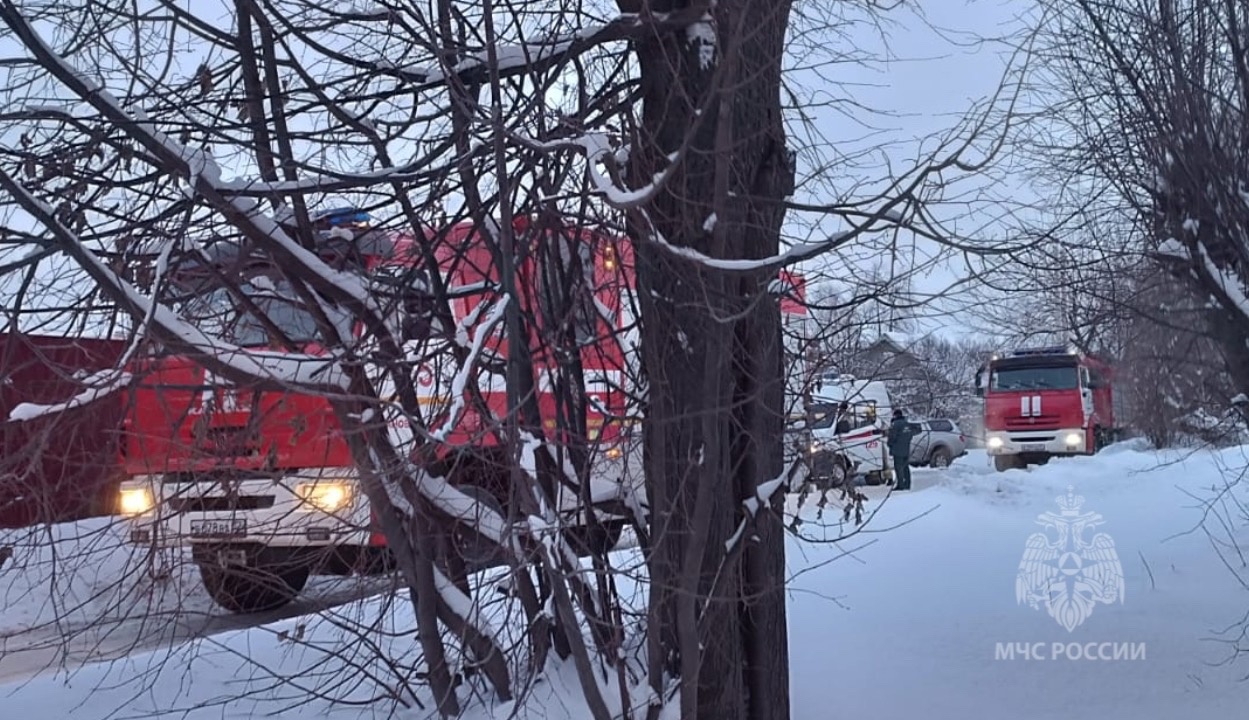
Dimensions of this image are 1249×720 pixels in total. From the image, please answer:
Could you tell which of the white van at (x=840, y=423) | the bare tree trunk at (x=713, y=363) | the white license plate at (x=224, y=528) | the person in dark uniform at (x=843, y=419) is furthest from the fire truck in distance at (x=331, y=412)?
the person in dark uniform at (x=843, y=419)

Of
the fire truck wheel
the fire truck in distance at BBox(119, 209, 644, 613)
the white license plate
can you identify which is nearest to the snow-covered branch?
the fire truck in distance at BBox(119, 209, 644, 613)

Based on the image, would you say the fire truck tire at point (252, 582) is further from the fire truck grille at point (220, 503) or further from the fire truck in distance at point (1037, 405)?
the fire truck in distance at point (1037, 405)

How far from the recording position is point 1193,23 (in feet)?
20.8

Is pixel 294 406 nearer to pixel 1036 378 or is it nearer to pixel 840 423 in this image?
pixel 840 423

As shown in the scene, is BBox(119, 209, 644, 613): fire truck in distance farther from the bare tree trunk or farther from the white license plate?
the bare tree trunk

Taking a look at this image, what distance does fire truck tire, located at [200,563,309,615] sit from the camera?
14.7 ft

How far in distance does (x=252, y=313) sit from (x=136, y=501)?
0.91 meters

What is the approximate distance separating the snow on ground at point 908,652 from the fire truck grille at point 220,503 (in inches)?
18.7

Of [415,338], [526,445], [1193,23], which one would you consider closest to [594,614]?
[526,445]

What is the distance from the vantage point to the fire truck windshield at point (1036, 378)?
74.1 ft

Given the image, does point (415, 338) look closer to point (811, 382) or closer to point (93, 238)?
point (93, 238)

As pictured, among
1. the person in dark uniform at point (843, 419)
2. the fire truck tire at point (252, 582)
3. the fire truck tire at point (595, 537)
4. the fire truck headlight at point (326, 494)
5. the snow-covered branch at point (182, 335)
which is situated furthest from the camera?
the person in dark uniform at point (843, 419)

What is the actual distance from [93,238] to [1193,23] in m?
5.80

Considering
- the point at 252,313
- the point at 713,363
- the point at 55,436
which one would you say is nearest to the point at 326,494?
the point at 252,313
